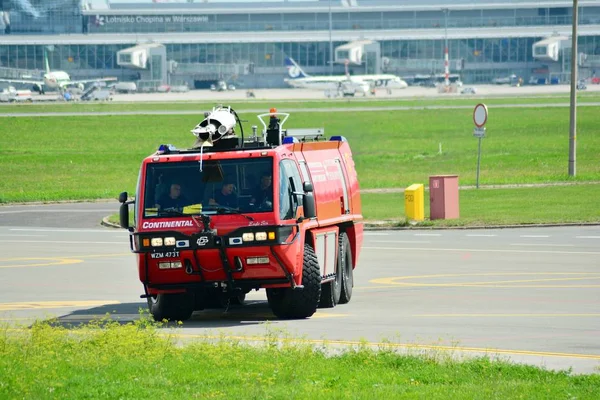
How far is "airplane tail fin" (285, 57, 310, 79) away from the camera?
626 feet

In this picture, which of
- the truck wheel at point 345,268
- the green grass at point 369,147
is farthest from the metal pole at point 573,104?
the truck wheel at point 345,268

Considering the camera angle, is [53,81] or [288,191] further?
[53,81]

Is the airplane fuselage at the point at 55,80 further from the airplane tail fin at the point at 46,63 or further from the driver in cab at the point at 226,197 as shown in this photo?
the driver in cab at the point at 226,197

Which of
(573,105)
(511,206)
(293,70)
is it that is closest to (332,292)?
(511,206)

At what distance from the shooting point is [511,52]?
19975 cm

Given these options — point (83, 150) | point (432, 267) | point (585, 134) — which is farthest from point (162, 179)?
point (585, 134)

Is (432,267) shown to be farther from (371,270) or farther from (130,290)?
(130,290)

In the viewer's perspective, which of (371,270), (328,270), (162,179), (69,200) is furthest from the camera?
(69,200)

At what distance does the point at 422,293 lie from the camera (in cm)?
2114

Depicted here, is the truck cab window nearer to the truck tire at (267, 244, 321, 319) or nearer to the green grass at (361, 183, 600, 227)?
the truck tire at (267, 244, 321, 319)

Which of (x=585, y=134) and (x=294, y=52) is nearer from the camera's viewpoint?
(x=585, y=134)

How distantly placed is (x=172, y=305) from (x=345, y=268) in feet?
12.2

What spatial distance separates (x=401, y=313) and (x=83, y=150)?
59.1 meters

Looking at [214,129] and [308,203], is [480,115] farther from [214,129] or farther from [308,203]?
[308,203]
